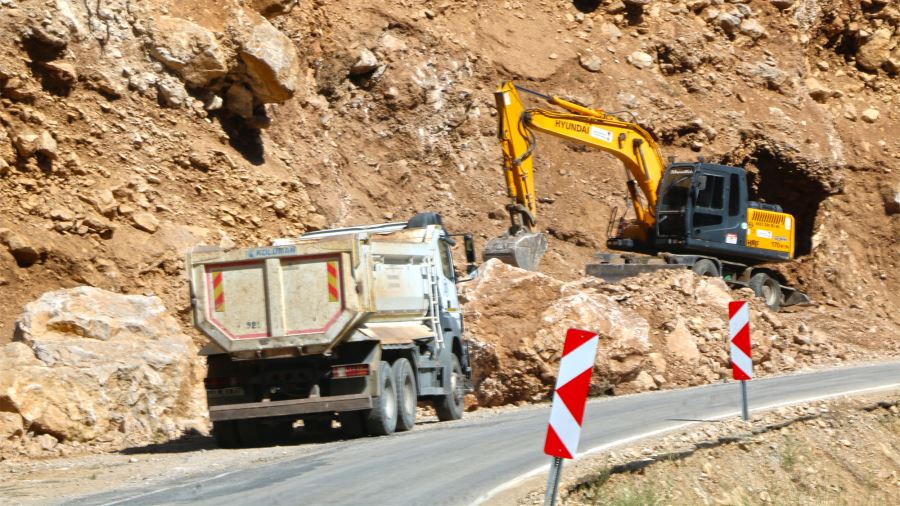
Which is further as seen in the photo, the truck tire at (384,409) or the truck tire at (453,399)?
the truck tire at (453,399)

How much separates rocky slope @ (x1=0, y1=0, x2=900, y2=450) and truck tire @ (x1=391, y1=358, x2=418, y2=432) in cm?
468

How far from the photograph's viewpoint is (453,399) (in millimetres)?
17078

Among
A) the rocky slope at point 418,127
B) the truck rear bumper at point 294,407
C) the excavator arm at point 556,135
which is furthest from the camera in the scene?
the excavator arm at point 556,135

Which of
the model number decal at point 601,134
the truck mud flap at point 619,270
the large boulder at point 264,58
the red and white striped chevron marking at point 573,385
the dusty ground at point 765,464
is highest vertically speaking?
the large boulder at point 264,58

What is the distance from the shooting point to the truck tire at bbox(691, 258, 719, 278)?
2905 centimetres

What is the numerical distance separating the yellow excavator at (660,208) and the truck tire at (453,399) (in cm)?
925

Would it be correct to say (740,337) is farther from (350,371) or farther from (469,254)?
(469,254)

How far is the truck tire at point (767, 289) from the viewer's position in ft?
102

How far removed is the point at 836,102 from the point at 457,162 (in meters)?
15.9

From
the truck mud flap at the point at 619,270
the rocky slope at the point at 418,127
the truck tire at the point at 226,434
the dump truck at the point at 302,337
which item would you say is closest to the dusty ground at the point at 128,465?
the truck tire at the point at 226,434

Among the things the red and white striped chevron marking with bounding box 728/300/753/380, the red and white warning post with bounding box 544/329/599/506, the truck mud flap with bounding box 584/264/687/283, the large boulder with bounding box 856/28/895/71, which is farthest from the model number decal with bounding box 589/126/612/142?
the red and white warning post with bounding box 544/329/599/506

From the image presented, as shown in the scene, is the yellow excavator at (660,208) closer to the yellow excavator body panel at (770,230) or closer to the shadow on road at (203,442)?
the yellow excavator body panel at (770,230)

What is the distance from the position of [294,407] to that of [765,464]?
17.6 ft

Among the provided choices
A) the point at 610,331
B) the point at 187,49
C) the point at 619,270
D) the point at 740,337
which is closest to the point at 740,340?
the point at 740,337
